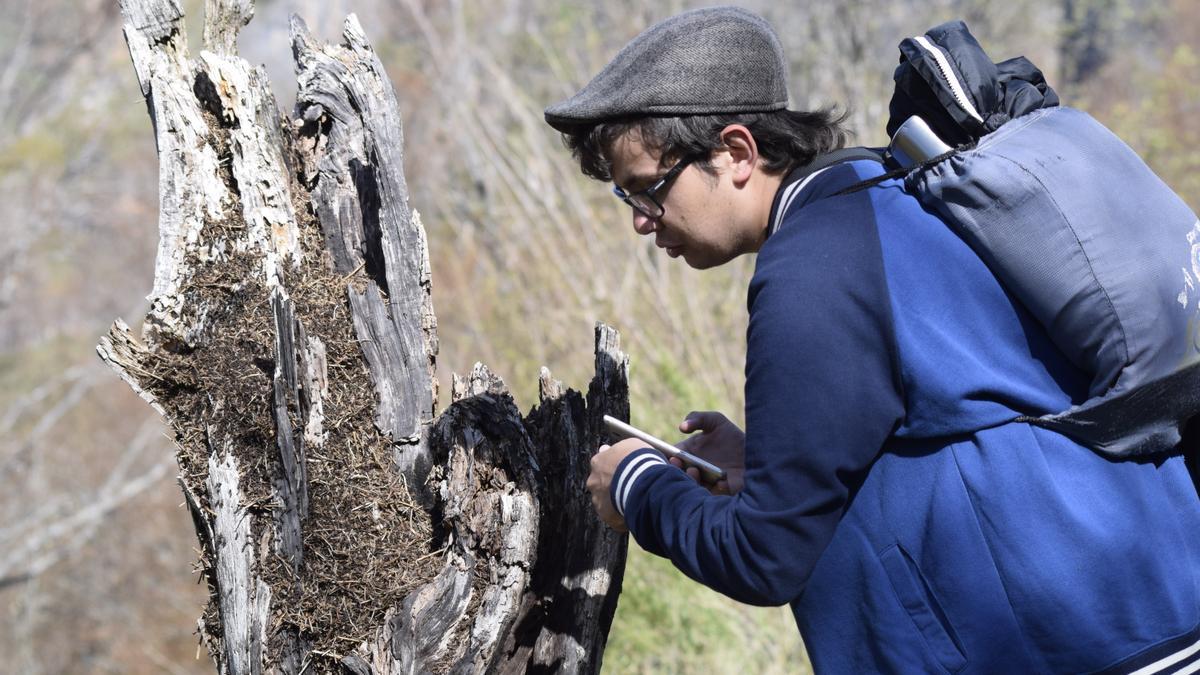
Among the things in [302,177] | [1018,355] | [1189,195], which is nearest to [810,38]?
[1189,195]

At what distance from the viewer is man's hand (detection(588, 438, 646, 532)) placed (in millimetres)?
1759

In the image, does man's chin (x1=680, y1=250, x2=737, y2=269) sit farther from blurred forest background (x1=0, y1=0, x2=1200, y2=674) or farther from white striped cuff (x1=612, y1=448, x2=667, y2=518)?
blurred forest background (x1=0, y1=0, x2=1200, y2=674)

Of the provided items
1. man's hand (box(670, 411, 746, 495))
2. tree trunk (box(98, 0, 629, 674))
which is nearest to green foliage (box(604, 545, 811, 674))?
tree trunk (box(98, 0, 629, 674))

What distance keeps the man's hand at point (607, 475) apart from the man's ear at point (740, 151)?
462 millimetres

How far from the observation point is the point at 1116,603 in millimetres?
1451

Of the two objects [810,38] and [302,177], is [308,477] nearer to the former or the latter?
[302,177]

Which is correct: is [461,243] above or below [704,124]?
above

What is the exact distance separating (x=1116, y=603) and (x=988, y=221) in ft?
1.79

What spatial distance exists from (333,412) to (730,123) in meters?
0.95

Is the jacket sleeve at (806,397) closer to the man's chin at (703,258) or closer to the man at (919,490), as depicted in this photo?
the man at (919,490)

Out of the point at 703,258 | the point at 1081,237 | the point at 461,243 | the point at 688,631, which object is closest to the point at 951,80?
the point at 1081,237

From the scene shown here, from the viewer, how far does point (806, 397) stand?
1.37 m

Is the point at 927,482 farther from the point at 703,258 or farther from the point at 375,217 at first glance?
the point at 375,217

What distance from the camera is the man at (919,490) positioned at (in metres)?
1.39
